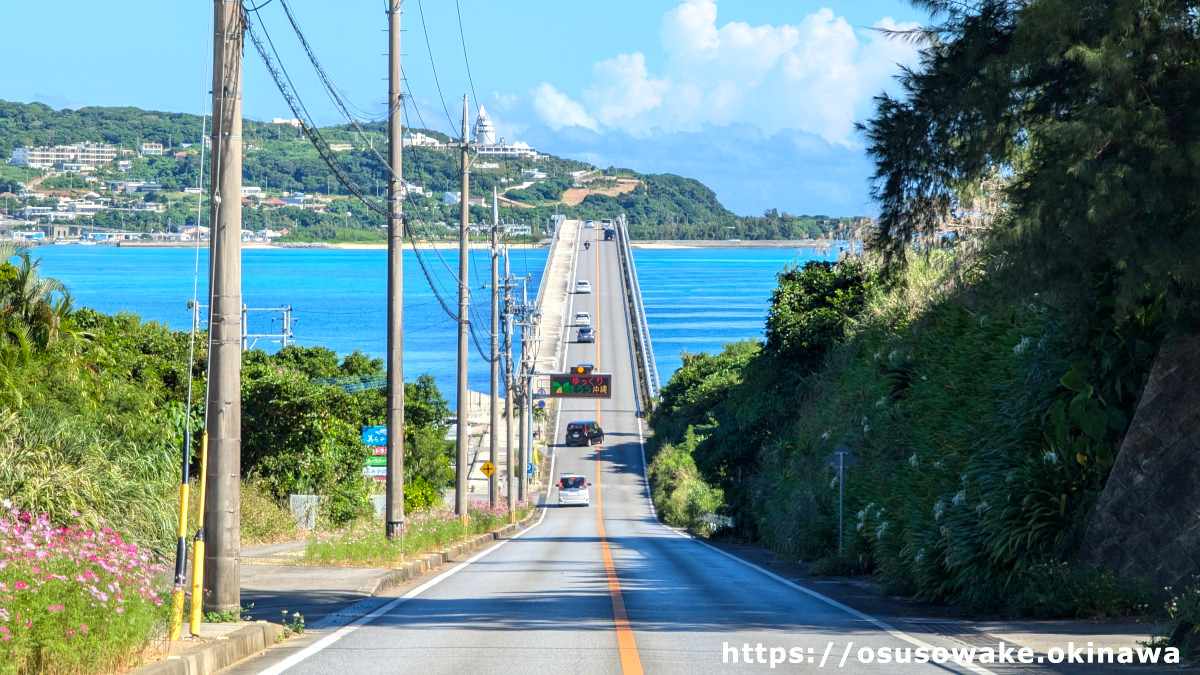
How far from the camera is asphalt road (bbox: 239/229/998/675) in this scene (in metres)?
9.91

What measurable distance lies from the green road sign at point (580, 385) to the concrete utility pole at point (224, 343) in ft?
196

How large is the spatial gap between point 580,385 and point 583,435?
1555 cm

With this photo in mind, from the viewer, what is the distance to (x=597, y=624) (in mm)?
12836

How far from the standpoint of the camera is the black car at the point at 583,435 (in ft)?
285

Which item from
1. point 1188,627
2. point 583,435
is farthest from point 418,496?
point 583,435

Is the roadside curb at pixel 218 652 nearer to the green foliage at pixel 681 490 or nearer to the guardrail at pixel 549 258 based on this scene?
the green foliage at pixel 681 490

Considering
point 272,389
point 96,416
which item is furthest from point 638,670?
point 272,389

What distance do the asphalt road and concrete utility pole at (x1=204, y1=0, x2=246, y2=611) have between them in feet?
3.86

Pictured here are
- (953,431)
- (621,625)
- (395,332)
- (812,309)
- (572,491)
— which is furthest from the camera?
(572,491)

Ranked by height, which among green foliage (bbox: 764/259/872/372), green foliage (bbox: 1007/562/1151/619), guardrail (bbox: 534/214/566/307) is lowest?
green foliage (bbox: 1007/562/1151/619)

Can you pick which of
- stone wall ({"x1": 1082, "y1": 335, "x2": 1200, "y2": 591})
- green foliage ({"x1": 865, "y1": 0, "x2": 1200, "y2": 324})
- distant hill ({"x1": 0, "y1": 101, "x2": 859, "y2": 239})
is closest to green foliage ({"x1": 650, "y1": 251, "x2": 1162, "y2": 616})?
A: stone wall ({"x1": 1082, "y1": 335, "x2": 1200, "y2": 591})

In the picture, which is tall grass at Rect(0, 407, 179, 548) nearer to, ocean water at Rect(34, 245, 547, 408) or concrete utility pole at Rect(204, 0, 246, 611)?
concrete utility pole at Rect(204, 0, 246, 611)

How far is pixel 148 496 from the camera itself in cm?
1559

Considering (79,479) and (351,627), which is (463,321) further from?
(351,627)
